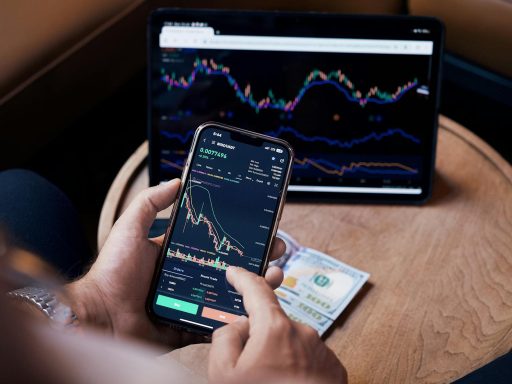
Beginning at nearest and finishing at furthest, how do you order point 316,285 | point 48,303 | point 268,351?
point 268,351 < point 48,303 < point 316,285

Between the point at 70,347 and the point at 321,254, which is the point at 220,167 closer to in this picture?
the point at 321,254

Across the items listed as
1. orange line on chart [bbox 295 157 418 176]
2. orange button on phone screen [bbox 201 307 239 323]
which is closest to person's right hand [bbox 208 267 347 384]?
orange button on phone screen [bbox 201 307 239 323]

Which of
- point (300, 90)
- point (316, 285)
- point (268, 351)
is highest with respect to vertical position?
point (300, 90)

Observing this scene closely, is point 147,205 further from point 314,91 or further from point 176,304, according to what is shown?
point 314,91

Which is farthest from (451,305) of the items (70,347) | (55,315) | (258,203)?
(70,347)

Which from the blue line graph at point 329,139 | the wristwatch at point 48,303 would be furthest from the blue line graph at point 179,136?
the wristwatch at point 48,303

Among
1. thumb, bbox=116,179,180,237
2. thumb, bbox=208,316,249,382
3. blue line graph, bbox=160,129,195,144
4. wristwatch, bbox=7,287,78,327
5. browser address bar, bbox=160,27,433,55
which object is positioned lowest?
A: wristwatch, bbox=7,287,78,327

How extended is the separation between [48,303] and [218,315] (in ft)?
0.72

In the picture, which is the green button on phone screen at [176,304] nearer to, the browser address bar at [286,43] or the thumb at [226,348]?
the thumb at [226,348]

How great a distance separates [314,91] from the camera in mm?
1037

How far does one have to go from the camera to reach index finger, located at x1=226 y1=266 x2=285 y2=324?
27.0 inches

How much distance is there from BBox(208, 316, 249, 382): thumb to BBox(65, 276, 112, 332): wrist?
0.70ft

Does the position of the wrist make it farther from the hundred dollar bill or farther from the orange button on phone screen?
the hundred dollar bill

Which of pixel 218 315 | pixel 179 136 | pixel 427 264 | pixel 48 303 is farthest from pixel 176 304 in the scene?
pixel 427 264
